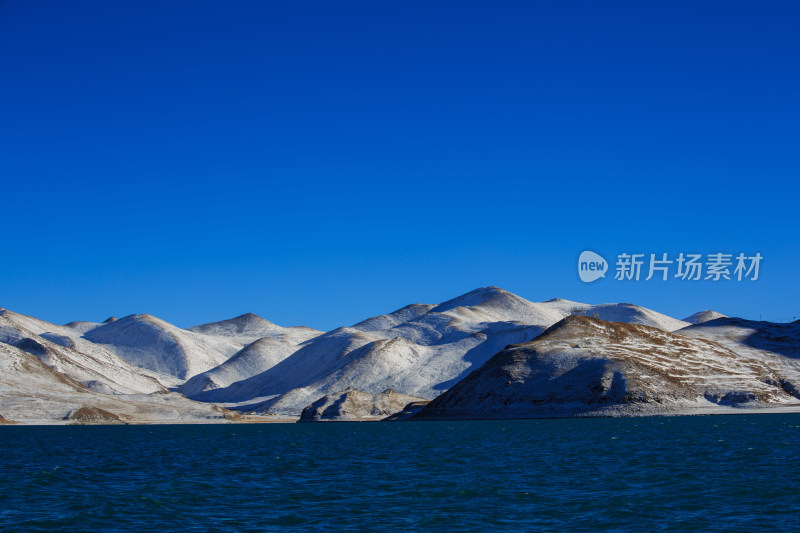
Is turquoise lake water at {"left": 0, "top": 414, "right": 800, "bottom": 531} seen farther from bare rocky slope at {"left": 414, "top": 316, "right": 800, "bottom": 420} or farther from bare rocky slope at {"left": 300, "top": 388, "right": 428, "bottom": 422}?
bare rocky slope at {"left": 300, "top": 388, "right": 428, "bottom": 422}

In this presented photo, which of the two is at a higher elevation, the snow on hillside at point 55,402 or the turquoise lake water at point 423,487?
the snow on hillside at point 55,402

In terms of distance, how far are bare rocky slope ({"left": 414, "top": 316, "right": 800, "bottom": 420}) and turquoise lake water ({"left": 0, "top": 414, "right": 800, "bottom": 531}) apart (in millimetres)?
53478

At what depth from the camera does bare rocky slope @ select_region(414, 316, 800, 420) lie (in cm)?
13900

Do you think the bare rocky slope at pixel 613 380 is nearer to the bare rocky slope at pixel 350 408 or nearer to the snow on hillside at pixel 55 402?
the bare rocky slope at pixel 350 408

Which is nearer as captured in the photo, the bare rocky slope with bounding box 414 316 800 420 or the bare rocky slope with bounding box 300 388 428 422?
the bare rocky slope with bounding box 414 316 800 420

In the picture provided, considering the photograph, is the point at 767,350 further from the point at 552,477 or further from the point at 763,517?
the point at 763,517

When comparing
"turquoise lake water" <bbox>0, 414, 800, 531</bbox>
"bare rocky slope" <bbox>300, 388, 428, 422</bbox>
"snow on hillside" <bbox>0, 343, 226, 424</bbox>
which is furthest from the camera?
"bare rocky slope" <bbox>300, 388, 428, 422</bbox>

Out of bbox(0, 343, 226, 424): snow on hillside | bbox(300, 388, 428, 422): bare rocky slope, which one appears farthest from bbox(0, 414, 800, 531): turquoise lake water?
bbox(300, 388, 428, 422): bare rocky slope

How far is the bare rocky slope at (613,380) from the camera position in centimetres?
13900

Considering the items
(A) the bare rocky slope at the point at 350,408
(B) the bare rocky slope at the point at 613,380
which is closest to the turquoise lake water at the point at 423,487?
(B) the bare rocky slope at the point at 613,380

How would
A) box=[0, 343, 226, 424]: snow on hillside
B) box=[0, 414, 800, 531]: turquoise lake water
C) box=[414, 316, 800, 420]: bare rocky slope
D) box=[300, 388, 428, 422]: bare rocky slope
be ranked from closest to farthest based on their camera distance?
box=[0, 414, 800, 531]: turquoise lake water → box=[414, 316, 800, 420]: bare rocky slope → box=[0, 343, 226, 424]: snow on hillside → box=[300, 388, 428, 422]: bare rocky slope

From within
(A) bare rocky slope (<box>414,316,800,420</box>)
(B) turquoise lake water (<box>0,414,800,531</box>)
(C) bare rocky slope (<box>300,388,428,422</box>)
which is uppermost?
(A) bare rocky slope (<box>414,316,800,420</box>)

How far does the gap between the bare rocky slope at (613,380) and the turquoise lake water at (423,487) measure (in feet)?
175

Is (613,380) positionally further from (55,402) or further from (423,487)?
(55,402)
